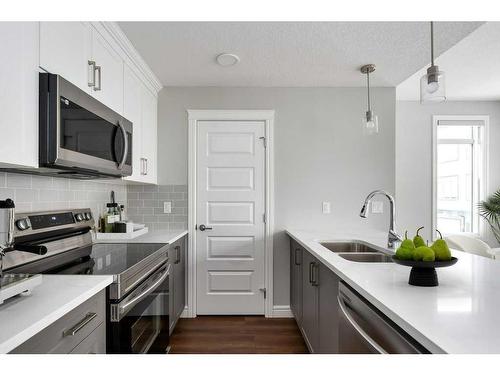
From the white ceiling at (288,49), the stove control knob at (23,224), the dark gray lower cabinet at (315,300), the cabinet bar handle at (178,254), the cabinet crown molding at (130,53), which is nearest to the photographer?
the stove control knob at (23,224)

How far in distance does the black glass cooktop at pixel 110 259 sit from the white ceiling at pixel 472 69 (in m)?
2.77

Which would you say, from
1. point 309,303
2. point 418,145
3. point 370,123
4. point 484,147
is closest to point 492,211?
point 484,147

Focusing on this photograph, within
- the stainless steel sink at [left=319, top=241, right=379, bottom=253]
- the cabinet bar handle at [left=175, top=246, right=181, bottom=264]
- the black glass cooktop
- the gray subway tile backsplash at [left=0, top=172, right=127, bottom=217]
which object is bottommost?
the cabinet bar handle at [left=175, top=246, right=181, bottom=264]

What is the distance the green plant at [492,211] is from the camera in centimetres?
407

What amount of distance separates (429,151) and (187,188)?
124 inches

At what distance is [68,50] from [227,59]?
50.0 inches

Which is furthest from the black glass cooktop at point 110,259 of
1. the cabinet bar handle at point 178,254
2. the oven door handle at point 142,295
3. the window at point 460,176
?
the window at point 460,176

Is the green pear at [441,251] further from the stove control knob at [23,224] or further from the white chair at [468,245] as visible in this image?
the white chair at [468,245]

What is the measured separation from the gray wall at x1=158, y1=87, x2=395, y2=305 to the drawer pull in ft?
6.81

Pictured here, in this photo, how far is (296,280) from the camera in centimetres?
282

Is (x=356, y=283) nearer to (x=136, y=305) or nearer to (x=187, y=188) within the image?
(x=136, y=305)

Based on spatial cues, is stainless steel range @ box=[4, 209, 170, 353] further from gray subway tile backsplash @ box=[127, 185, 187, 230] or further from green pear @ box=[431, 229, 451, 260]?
green pear @ box=[431, 229, 451, 260]

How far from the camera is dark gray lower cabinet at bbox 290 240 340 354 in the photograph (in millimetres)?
1722

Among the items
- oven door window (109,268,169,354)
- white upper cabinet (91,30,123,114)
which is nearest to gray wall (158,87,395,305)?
white upper cabinet (91,30,123,114)
